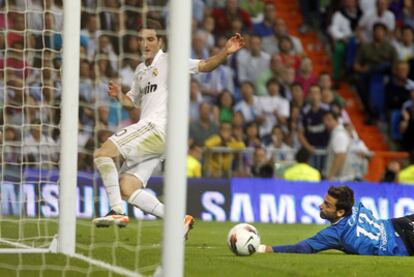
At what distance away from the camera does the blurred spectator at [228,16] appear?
65.6 ft

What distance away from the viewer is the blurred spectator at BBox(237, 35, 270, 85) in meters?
19.5

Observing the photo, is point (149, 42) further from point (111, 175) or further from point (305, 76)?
point (305, 76)

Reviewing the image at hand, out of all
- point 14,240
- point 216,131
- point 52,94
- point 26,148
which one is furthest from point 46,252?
point 216,131

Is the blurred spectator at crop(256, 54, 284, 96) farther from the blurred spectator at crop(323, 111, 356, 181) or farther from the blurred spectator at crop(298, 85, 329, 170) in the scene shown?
the blurred spectator at crop(323, 111, 356, 181)

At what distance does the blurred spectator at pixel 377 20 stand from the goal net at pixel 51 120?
498 cm

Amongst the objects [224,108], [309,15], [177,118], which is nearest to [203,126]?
[224,108]

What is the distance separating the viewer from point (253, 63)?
1966cm

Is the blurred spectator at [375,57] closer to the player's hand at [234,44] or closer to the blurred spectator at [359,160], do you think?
the blurred spectator at [359,160]

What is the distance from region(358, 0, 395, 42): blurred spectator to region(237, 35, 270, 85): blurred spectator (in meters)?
2.07

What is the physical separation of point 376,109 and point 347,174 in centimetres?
300

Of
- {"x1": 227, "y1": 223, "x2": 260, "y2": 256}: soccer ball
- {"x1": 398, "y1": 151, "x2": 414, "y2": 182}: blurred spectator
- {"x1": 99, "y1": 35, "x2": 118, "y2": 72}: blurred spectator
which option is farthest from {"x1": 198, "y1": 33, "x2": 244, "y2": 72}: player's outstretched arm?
{"x1": 398, "y1": 151, "x2": 414, "y2": 182}: blurred spectator

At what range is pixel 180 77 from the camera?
645 cm

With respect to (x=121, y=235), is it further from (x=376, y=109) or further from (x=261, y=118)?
(x=376, y=109)

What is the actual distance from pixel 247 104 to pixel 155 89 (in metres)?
8.06
